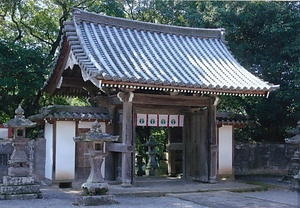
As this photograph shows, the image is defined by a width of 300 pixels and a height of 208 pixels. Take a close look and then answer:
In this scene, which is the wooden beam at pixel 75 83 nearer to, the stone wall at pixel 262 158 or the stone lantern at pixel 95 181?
the stone lantern at pixel 95 181

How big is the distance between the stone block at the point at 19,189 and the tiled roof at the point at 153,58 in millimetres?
3314

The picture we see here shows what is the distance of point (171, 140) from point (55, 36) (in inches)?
365

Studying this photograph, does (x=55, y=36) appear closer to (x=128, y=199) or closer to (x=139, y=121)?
(x=139, y=121)

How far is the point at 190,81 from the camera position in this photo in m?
12.0

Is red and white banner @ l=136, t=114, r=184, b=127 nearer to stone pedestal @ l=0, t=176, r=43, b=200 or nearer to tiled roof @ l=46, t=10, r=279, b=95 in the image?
tiled roof @ l=46, t=10, r=279, b=95

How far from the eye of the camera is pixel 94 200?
957 cm

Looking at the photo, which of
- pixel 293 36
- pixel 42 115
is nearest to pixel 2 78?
pixel 42 115

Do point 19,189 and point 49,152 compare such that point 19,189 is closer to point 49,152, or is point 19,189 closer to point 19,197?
point 19,197

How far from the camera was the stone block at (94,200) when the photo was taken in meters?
9.46

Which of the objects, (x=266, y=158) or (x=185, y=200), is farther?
(x=266, y=158)

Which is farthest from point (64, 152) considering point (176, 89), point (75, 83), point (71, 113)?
point (176, 89)

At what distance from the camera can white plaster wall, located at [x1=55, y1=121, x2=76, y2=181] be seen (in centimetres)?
1273

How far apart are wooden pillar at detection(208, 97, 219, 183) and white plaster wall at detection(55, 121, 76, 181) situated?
458 centimetres

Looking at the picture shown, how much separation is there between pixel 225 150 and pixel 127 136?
181 inches
